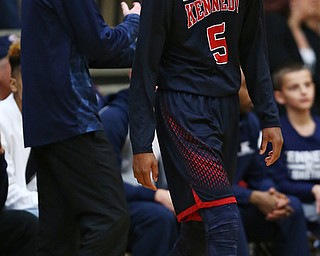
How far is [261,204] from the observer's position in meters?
6.59

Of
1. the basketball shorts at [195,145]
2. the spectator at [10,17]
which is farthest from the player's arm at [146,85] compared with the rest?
the spectator at [10,17]

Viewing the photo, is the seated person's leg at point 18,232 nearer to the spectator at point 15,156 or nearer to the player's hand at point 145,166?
the spectator at point 15,156

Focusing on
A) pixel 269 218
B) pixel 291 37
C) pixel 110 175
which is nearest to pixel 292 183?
pixel 269 218

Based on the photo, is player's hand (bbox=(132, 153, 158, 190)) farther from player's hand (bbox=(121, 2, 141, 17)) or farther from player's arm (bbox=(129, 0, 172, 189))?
player's hand (bbox=(121, 2, 141, 17))

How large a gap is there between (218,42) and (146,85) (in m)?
0.38

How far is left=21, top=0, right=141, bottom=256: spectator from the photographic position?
15.8ft

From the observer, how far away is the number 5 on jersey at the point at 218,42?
4.54 metres

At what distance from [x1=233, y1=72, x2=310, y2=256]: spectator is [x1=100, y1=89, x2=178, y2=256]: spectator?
2.11 feet

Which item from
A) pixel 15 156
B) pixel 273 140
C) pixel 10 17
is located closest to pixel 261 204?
pixel 15 156

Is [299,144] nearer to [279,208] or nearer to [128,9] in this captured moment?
[279,208]

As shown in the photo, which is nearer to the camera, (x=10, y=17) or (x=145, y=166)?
(x=145, y=166)

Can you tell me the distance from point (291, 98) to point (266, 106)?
2486mm

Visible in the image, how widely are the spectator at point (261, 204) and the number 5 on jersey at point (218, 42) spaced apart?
1900mm

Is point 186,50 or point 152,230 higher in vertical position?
point 186,50
